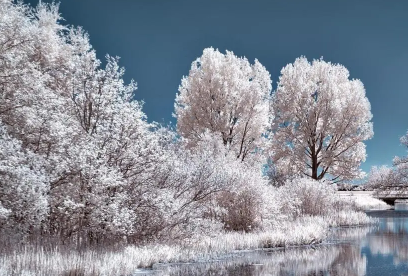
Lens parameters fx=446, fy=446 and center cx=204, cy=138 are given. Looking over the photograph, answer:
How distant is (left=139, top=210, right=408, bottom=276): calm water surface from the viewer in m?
13.2

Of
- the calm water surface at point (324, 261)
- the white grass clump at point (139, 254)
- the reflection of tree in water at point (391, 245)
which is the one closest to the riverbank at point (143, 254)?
the white grass clump at point (139, 254)

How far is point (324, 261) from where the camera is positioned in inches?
597

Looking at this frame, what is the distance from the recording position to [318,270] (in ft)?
44.1

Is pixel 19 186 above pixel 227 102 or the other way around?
the other way around

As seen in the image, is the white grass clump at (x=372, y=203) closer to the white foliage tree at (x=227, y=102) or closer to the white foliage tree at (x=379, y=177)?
the white foliage tree at (x=379, y=177)

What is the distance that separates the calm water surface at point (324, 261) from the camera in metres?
13.2

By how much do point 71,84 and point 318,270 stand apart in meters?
10.0

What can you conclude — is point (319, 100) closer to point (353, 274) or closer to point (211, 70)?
point (211, 70)

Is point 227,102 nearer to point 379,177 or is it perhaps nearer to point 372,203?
point 379,177

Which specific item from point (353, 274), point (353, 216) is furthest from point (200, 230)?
point (353, 216)

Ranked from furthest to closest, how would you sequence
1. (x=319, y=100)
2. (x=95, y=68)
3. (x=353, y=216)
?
1. (x=319, y=100)
2. (x=353, y=216)
3. (x=95, y=68)

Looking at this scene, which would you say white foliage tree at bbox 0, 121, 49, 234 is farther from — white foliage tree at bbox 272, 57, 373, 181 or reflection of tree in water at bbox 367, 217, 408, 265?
white foliage tree at bbox 272, 57, 373, 181

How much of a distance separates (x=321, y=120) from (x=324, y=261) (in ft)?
71.9

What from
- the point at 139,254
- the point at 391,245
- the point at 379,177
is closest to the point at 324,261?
the point at 391,245
